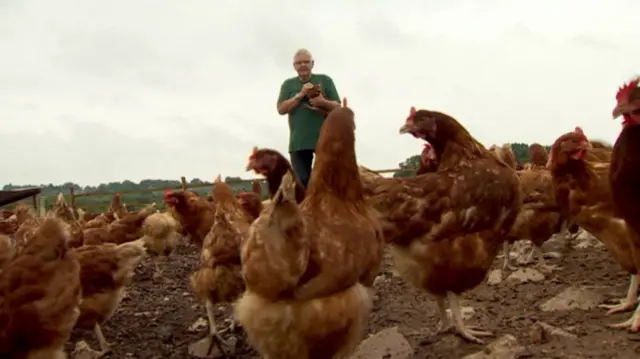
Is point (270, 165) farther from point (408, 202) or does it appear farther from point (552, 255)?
point (552, 255)

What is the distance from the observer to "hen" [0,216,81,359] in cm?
312

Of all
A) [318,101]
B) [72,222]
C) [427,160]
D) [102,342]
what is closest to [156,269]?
[72,222]

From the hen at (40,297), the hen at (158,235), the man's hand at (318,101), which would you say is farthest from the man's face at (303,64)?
the hen at (158,235)

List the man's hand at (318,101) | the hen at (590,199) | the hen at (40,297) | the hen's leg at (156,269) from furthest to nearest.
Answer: the hen's leg at (156,269), the man's hand at (318,101), the hen at (590,199), the hen at (40,297)

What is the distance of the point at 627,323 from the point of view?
12.7 feet

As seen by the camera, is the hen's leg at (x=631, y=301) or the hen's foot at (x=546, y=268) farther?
the hen's foot at (x=546, y=268)

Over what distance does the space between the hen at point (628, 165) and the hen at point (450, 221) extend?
0.65 m

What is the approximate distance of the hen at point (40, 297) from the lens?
312cm

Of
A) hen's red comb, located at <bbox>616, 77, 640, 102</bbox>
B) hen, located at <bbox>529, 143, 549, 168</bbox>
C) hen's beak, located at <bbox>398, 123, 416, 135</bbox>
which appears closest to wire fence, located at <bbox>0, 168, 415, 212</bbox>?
hen, located at <bbox>529, 143, 549, 168</bbox>

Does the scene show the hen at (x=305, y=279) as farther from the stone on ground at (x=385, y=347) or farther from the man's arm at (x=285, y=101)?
the man's arm at (x=285, y=101)

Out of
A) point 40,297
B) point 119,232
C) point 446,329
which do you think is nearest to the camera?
point 40,297

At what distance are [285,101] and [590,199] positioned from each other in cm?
256

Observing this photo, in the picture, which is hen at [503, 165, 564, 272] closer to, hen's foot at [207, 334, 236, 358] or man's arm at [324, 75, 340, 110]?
man's arm at [324, 75, 340, 110]

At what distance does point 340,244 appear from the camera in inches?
121
